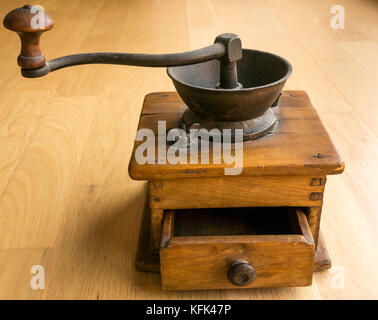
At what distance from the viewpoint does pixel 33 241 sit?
3.75ft

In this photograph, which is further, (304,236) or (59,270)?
(59,270)

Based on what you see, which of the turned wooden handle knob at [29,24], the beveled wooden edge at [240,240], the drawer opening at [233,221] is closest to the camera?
the turned wooden handle knob at [29,24]

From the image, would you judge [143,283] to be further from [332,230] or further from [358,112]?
[358,112]

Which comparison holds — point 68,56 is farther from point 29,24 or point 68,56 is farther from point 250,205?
point 250,205

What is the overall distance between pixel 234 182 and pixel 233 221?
0.48 feet

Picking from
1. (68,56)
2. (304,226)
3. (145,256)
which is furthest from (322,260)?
(68,56)

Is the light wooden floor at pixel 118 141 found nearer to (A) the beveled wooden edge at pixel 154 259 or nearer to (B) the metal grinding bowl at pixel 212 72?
(A) the beveled wooden edge at pixel 154 259

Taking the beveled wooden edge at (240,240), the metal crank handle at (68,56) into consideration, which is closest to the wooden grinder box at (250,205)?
the beveled wooden edge at (240,240)

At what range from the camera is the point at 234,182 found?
0.92 m

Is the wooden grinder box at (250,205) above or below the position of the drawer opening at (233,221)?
above

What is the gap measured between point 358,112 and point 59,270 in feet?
3.92

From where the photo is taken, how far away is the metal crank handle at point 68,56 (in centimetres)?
77

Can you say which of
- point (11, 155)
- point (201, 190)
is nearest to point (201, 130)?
point (201, 190)

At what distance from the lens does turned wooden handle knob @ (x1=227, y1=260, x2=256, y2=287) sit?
87 cm
